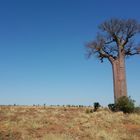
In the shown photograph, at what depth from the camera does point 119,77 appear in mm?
35125

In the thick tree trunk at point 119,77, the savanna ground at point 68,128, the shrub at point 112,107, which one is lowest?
the savanna ground at point 68,128

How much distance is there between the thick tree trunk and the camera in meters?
34.9

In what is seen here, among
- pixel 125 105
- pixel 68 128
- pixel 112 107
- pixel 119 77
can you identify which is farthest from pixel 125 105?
pixel 68 128

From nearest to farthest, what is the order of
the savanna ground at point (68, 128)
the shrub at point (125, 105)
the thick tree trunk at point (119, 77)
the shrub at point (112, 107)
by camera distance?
the savanna ground at point (68, 128) → the shrub at point (125, 105) → the shrub at point (112, 107) → the thick tree trunk at point (119, 77)

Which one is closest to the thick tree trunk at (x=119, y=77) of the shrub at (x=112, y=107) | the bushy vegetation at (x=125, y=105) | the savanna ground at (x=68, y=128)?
the shrub at (x=112, y=107)

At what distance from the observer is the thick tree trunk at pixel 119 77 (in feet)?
115

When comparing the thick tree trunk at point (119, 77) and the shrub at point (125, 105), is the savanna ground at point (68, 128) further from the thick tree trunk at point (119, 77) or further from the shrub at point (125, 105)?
the thick tree trunk at point (119, 77)

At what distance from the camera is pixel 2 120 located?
71.1ft

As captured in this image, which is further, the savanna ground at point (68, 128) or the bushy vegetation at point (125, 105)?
the bushy vegetation at point (125, 105)

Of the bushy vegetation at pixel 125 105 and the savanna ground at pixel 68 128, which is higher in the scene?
the bushy vegetation at pixel 125 105

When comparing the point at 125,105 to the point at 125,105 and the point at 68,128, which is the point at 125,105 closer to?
the point at 125,105

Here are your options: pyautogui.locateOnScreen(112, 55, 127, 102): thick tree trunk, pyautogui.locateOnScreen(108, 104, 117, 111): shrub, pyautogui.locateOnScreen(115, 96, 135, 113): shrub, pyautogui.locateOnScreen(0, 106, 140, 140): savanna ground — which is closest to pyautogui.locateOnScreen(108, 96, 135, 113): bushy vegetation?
pyautogui.locateOnScreen(115, 96, 135, 113): shrub

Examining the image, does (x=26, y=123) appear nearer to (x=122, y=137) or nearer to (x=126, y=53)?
(x=122, y=137)

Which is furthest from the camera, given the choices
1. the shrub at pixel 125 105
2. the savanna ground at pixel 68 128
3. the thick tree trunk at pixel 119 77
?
the thick tree trunk at pixel 119 77
